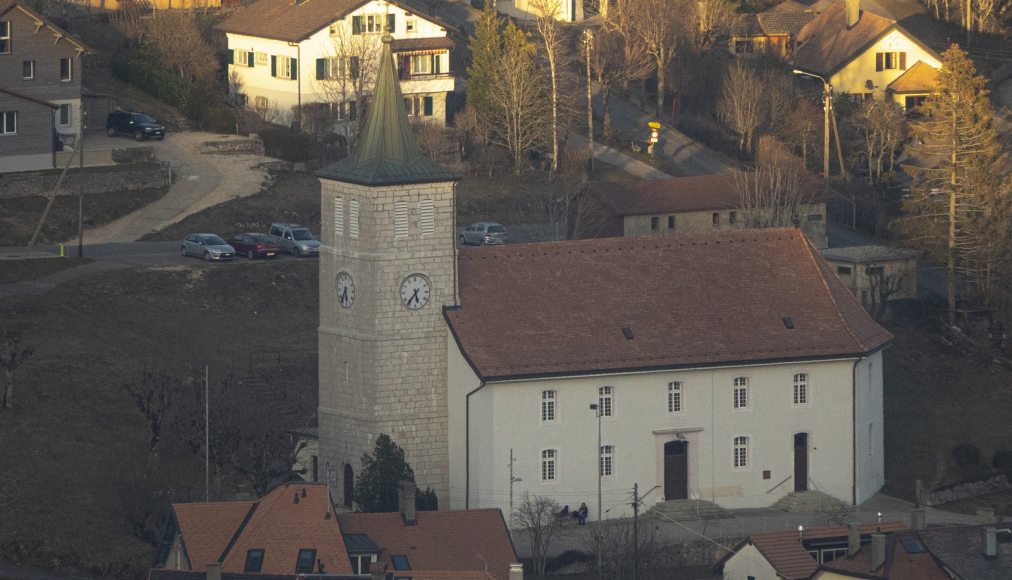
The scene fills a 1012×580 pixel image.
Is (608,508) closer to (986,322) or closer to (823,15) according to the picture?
(986,322)

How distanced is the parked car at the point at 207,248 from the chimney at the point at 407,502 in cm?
2804

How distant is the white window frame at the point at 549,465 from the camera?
9206 cm

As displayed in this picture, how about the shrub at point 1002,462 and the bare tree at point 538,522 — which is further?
the shrub at point 1002,462

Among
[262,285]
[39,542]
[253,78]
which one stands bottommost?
[39,542]

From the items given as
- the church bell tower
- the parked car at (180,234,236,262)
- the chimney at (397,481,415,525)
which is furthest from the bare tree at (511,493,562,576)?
the parked car at (180,234,236,262)

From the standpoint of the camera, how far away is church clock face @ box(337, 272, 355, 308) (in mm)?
92750

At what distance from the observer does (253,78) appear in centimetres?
13688

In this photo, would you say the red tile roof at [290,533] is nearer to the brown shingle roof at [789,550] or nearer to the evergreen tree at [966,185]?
the brown shingle roof at [789,550]

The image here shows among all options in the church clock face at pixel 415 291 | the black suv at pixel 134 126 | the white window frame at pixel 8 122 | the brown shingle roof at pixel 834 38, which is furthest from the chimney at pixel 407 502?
the brown shingle roof at pixel 834 38

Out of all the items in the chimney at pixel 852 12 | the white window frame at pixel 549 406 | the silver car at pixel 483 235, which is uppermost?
the chimney at pixel 852 12

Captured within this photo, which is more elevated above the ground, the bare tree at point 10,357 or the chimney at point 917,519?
the bare tree at point 10,357

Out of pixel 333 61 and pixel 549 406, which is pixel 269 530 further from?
pixel 333 61

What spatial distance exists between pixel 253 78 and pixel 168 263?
27047 mm

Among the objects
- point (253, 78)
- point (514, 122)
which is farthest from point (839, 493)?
point (253, 78)
